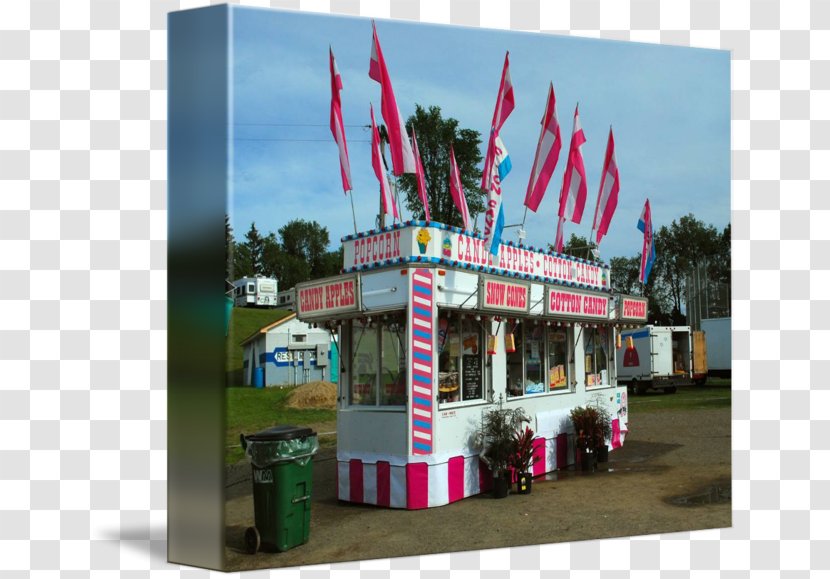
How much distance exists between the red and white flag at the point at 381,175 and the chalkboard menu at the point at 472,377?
208 centimetres

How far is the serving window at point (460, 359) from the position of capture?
29.5 ft

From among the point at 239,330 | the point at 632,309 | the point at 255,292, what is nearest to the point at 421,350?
the point at 255,292

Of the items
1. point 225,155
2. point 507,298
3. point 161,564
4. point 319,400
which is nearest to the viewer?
point 225,155

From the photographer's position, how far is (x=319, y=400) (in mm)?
16953

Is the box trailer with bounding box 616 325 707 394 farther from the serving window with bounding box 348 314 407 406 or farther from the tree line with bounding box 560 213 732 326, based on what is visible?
the serving window with bounding box 348 314 407 406

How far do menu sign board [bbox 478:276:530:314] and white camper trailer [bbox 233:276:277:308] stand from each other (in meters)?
2.48

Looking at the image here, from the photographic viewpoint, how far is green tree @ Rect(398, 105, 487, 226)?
48.5 feet

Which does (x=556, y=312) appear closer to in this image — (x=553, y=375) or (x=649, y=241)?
(x=553, y=375)

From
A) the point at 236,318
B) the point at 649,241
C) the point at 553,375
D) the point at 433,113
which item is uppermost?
the point at 433,113

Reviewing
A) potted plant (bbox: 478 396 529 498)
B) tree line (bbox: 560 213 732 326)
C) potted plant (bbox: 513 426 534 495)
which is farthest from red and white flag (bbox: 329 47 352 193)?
tree line (bbox: 560 213 732 326)

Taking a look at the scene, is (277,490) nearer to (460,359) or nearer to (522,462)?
(460,359)

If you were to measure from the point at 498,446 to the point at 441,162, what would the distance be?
8321mm

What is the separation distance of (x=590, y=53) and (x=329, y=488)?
641cm

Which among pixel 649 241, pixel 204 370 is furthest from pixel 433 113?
pixel 204 370
